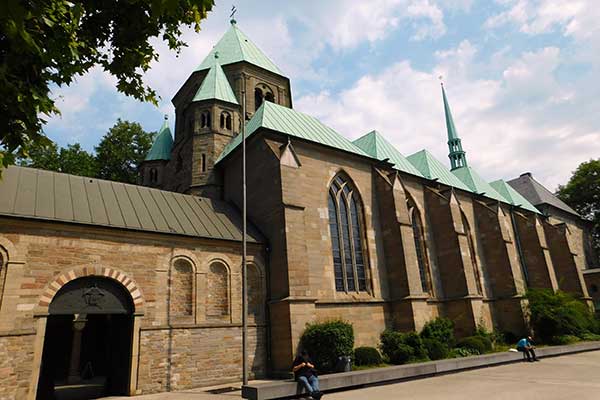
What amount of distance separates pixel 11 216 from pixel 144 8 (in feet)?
30.0

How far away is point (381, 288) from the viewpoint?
18766mm

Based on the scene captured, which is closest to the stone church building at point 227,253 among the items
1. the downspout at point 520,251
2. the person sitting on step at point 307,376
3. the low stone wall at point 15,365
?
the low stone wall at point 15,365

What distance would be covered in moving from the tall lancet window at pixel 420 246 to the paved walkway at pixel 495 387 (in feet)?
24.0

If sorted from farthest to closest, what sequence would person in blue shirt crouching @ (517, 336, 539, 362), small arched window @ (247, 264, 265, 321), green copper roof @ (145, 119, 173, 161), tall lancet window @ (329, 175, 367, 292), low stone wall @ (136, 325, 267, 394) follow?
green copper roof @ (145, 119, 173, 161) → tall lancet window @ (329, 175, 367, 292) → person in blue shirt crouching @ (517, 336, 539, 362) → small arched window @ (247, 264, 265, 321) → low stone wall @ (136, 325, 267, 394)

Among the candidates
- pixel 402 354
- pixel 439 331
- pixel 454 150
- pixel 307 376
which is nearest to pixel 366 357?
pixel 402 354

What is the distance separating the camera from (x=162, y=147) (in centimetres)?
2855

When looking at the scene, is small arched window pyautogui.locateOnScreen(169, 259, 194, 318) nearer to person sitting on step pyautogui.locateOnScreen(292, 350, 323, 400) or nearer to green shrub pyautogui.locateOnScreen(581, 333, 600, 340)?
person sitting on step pyautogui.locateOnScreen(292, 350, 323, 400)

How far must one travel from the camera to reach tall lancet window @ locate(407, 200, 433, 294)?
71.8 ft

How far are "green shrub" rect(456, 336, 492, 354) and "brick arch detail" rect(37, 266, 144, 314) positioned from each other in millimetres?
15242

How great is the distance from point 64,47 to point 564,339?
26935mm

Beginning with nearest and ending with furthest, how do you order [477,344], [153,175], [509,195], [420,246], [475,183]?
1. [477,344]
2. [420,246]
3. [153,175]
4. [475,183]
5. [509,195]

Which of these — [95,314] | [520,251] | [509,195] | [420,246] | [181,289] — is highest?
[509,195]

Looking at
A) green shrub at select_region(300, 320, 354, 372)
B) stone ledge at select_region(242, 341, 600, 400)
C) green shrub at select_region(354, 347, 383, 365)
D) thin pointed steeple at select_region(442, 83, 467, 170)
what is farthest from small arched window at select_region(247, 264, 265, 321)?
thin pointed steeple at select_region(442, 83, 467, 170)

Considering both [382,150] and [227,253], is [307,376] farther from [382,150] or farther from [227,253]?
[382,150]
